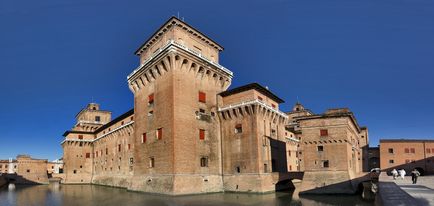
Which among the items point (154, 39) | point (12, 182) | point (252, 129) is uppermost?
point (154, 39)

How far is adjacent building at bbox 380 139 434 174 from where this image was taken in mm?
58719

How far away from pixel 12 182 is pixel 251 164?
77681mm

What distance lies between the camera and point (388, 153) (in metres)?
61.2

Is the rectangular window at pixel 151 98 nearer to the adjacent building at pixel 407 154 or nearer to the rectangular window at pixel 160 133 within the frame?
the rectangular window at pixel 160 133

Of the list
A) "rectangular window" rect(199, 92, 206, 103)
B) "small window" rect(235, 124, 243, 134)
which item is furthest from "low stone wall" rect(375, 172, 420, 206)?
"rectangular window" rect(199, 92, 206, 103)

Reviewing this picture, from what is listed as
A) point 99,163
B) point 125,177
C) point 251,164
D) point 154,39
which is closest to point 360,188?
point 251,164

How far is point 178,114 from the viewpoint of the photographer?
34500 mm

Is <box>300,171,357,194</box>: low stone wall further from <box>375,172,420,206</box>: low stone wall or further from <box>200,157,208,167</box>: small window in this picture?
<box>375,172,420,206</box>: low stone wall

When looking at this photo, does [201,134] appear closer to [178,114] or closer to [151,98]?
[178,114]

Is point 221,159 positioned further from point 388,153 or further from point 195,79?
point 388,153

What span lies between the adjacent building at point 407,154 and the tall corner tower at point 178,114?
136 ft

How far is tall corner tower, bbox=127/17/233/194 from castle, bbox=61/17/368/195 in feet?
0.38

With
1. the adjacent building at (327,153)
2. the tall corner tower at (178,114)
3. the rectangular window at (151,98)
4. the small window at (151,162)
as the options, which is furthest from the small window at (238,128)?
the rectangular window at (151,98)

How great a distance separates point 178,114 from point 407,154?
51989 mm
